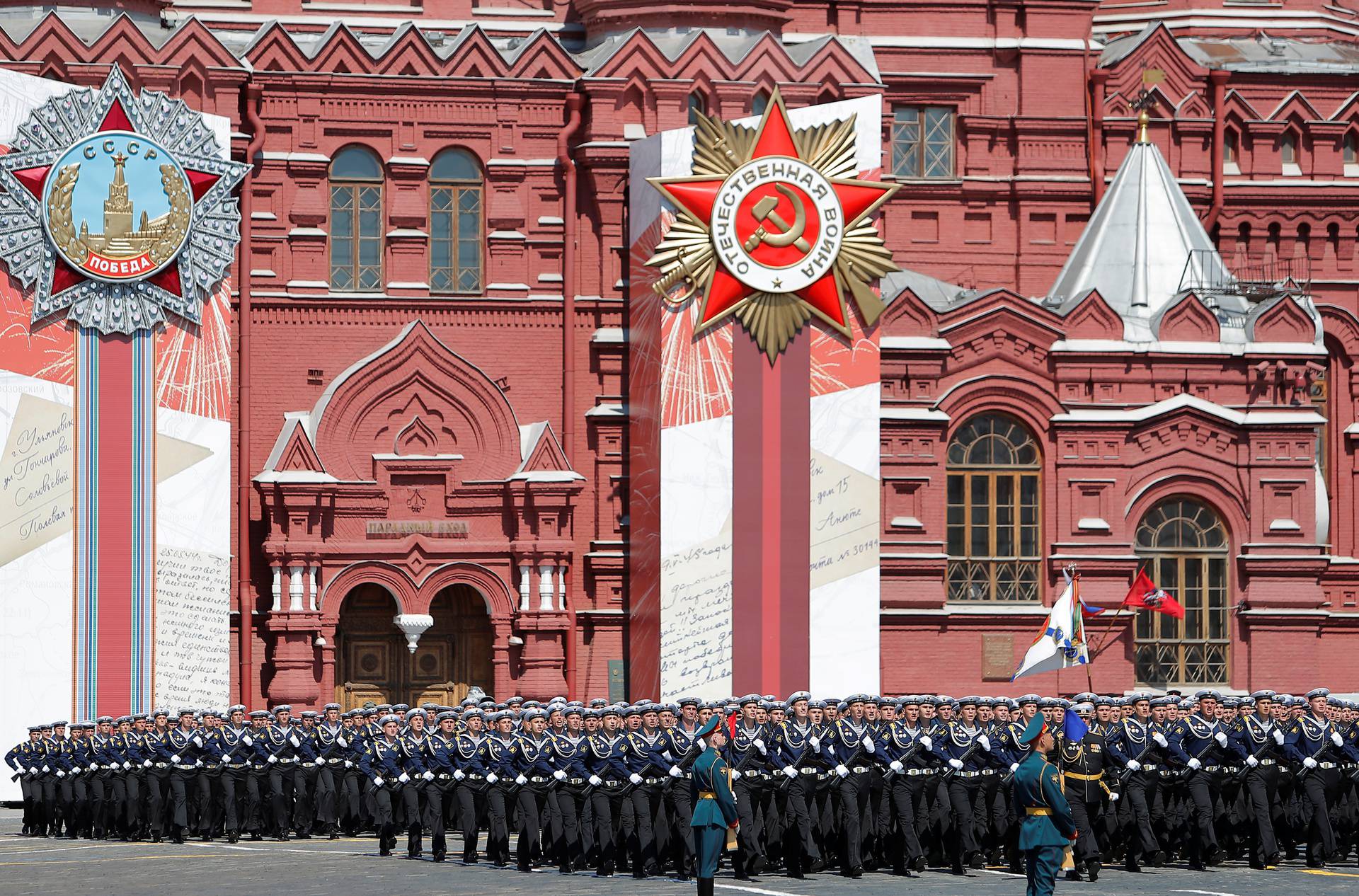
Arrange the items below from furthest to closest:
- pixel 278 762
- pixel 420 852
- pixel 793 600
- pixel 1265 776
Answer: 1. pixel 793 600
2. pixel 278 762
3. pixel 420 852
4. pixel 1265 776

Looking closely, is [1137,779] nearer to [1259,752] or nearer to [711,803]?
[1259,752]

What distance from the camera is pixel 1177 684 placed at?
38.0m

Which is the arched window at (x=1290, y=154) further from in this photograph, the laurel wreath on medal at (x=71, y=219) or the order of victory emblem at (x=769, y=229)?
the laurel wreath on medal at (x=71, y=219)

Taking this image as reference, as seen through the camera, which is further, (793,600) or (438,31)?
(438,31)

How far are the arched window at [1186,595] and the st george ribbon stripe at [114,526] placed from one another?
13246mm

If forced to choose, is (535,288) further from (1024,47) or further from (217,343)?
(1024,47)

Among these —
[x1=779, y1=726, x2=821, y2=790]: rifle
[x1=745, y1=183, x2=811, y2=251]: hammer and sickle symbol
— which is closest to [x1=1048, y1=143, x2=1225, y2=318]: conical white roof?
[x1=745, y1=183, x2=811, y2=251]: hammer and sickle symbol

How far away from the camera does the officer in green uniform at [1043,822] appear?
2017cm

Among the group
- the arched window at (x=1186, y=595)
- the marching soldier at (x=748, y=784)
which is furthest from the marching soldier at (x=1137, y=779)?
the arched window at (x=1186, y=595)

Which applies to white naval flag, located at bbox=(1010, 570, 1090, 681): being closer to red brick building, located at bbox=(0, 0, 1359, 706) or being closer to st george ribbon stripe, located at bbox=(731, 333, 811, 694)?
red brick building, located at bbox=(0, 0, 1359, 706)

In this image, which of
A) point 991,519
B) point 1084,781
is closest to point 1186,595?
point 991,519

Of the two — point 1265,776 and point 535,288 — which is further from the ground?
point 535,288

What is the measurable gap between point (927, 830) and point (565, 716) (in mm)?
3618

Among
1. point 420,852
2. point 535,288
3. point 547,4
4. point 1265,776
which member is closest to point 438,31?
Result: point 547,4
